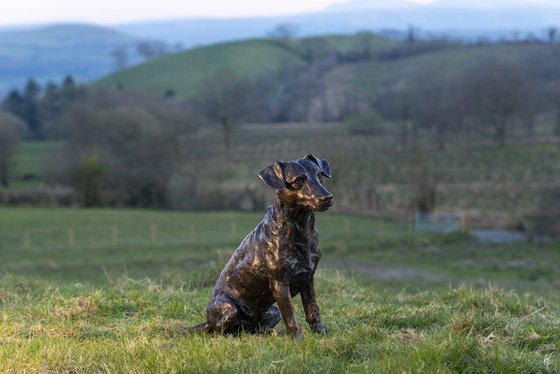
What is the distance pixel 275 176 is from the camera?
6.82 meters

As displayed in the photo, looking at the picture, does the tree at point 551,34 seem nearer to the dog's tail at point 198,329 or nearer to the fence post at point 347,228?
the fence post at point 347,228

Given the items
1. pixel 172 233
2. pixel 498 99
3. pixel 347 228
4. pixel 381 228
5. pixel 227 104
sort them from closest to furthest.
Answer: pixel 172 233
pixel 381 228
pixel 347 228
pixel 498 99
pixel 227 104

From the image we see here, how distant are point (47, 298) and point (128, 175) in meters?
56.5

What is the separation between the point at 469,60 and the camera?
423 ft

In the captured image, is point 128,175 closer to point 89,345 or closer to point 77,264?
point 77,264

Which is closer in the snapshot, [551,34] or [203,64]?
[551,34]

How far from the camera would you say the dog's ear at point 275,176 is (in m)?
6.78

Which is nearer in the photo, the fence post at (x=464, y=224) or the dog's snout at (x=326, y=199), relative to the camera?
the dog's snout at (x=326, y=199)

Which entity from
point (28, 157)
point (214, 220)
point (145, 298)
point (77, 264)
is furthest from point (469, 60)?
point (145, 298)

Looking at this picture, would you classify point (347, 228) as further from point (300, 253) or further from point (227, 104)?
point (227, 104)

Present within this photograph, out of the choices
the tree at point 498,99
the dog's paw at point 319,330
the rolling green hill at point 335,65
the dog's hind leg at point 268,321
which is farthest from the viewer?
the rolling green hill at point 335,65

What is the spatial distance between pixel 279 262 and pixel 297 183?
78 centimetres

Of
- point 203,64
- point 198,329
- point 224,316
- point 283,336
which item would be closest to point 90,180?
point 198,329

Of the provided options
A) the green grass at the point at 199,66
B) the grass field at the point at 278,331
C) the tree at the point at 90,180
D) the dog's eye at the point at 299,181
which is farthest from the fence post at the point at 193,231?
the green grass at the point at 199,66
